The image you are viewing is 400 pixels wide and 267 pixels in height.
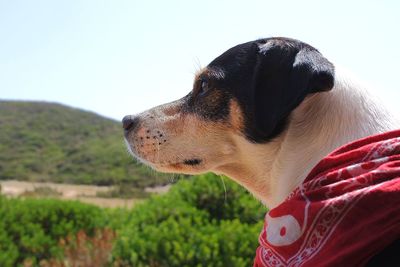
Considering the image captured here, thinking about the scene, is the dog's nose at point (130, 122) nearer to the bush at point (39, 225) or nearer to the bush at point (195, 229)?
the bush at point (195, 229)

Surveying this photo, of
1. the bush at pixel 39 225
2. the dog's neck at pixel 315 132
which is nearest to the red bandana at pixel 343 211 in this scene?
the dog's neck at pixel 315 132

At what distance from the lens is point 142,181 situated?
33.5 m

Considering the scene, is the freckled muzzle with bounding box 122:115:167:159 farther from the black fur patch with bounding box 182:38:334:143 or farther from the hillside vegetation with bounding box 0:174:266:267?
the hillside vegetation with bounding box 0:174:266:267

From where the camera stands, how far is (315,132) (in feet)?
8.06

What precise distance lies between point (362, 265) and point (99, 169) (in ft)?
126

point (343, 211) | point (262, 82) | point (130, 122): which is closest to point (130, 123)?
point (130, 122)

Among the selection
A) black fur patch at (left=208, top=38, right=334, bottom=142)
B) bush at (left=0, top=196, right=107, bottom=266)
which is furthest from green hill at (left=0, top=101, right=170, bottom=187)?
Answer: black fur patch at (left=208, top=38, right=334, bottom=142)

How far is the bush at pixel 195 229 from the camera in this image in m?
5.92

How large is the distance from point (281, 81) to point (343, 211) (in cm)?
64

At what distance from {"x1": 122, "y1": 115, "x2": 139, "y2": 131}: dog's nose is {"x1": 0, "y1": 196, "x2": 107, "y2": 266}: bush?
484 centimetres

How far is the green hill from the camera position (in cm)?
3806

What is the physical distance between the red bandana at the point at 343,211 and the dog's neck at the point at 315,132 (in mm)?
169

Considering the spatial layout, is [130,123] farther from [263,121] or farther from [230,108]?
[263,121]

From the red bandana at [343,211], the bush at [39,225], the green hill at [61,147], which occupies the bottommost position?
the green hill at [61,147]
